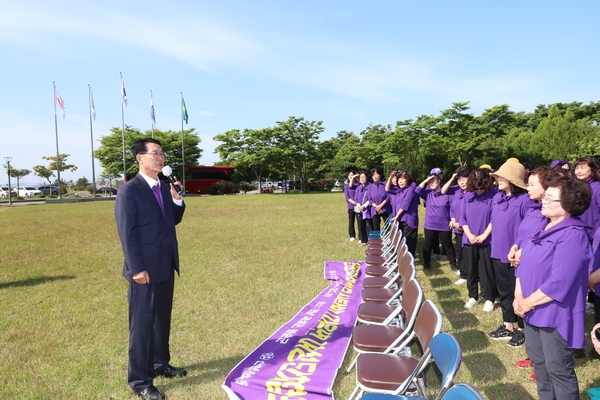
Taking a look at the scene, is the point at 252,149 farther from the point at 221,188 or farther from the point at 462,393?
the point at 462,393

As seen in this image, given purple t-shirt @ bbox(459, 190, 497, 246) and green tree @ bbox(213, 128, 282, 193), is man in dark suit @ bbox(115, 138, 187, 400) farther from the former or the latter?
green tree @ bbox(213, 128, 282, 193)

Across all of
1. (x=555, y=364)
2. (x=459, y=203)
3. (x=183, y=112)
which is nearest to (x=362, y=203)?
(x=459, y=203)

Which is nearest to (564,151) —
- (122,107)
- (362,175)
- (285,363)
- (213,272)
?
(362,175)

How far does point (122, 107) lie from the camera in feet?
125

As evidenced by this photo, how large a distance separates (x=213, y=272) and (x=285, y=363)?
3.94 meters

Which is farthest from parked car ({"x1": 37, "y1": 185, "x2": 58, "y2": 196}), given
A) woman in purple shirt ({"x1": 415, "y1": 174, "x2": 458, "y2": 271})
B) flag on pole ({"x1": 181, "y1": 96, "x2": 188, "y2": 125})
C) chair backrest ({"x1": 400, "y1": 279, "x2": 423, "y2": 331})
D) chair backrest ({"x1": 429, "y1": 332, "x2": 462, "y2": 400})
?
chair backrest ({"x1": 429, "y1": 332, "x2": 462, "y2": 400})

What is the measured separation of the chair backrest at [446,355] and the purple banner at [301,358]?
1128mm

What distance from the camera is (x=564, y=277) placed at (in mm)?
2168

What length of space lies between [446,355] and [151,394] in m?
2.20

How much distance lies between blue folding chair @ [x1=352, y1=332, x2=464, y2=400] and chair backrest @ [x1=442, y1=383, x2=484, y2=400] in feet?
0.08

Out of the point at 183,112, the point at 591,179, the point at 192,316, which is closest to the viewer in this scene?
the point at 591,179

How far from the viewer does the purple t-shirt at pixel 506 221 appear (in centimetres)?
375

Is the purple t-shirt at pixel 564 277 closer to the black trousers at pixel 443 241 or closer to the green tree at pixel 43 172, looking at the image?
the black trousers at pixel 443 241

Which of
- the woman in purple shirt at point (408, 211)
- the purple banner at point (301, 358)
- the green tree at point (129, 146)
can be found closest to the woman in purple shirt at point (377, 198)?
the woman in purple shirt at point (408, 211)
